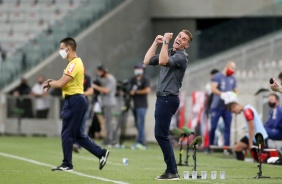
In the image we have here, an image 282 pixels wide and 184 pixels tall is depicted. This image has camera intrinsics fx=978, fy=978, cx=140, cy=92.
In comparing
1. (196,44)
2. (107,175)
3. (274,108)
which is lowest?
(107,175)

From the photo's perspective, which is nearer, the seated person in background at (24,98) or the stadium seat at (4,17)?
the seated person in background at (24,98)

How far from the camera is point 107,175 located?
49.0 ft

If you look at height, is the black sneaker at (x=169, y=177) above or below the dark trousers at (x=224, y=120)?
below

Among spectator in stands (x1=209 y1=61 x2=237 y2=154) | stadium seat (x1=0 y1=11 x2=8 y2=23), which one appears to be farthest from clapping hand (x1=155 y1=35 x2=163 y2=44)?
stadium seat (x1=0 y1=11 x2=8 y2=23)

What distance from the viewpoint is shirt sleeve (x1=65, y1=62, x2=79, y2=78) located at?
51.7 feet

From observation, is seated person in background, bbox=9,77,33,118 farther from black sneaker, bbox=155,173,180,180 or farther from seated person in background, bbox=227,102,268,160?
black sneaker, bbox=155,173,180,180

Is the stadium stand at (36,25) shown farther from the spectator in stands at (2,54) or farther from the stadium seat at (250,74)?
the stadium seat at (250,74)

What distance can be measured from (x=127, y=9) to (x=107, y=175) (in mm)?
23182

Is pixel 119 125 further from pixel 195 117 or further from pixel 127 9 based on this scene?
pixel 127 9

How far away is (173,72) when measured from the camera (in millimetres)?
14156

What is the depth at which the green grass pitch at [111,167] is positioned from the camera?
46.3ft

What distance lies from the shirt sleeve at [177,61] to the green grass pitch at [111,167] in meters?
1.66

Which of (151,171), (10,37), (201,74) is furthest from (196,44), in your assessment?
(151,171)

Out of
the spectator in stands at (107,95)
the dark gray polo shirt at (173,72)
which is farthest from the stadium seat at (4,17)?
the dark gray polo shirt at (173,72)
